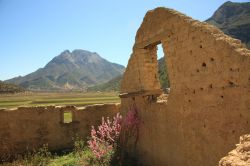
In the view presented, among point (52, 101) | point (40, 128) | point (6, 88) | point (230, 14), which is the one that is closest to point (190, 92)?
point (40, 128)

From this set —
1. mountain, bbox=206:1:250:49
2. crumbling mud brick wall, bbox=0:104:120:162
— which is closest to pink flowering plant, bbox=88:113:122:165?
crumbling mud brick wall, bbox=0:104:120:162

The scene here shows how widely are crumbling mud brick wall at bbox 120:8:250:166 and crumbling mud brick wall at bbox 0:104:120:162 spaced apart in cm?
406

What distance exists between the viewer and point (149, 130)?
865 cm

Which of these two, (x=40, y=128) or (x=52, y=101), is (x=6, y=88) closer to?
(x=52, y=101)

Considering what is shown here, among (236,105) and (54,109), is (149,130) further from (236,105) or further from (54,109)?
(54,109)

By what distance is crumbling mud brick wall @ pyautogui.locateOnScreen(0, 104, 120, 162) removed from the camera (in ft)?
37.5

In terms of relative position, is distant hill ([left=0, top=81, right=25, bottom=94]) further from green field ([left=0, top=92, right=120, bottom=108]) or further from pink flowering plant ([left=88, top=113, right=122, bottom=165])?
pink flowering plant ([left=88, top=113, right=122, bottom=165])

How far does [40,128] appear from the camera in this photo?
11.9m

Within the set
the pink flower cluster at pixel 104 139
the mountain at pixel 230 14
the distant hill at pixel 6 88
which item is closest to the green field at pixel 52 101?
the distant hill at pixel 6 88

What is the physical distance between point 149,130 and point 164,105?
1.36 m

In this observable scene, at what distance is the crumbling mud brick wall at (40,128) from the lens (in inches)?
450

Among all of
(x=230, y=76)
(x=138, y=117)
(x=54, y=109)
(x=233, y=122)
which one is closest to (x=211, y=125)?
(x=233, y=122)

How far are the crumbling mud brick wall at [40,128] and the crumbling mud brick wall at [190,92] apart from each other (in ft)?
13.3

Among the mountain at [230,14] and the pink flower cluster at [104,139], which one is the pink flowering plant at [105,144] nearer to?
the pink flower cluster at [104,139]
